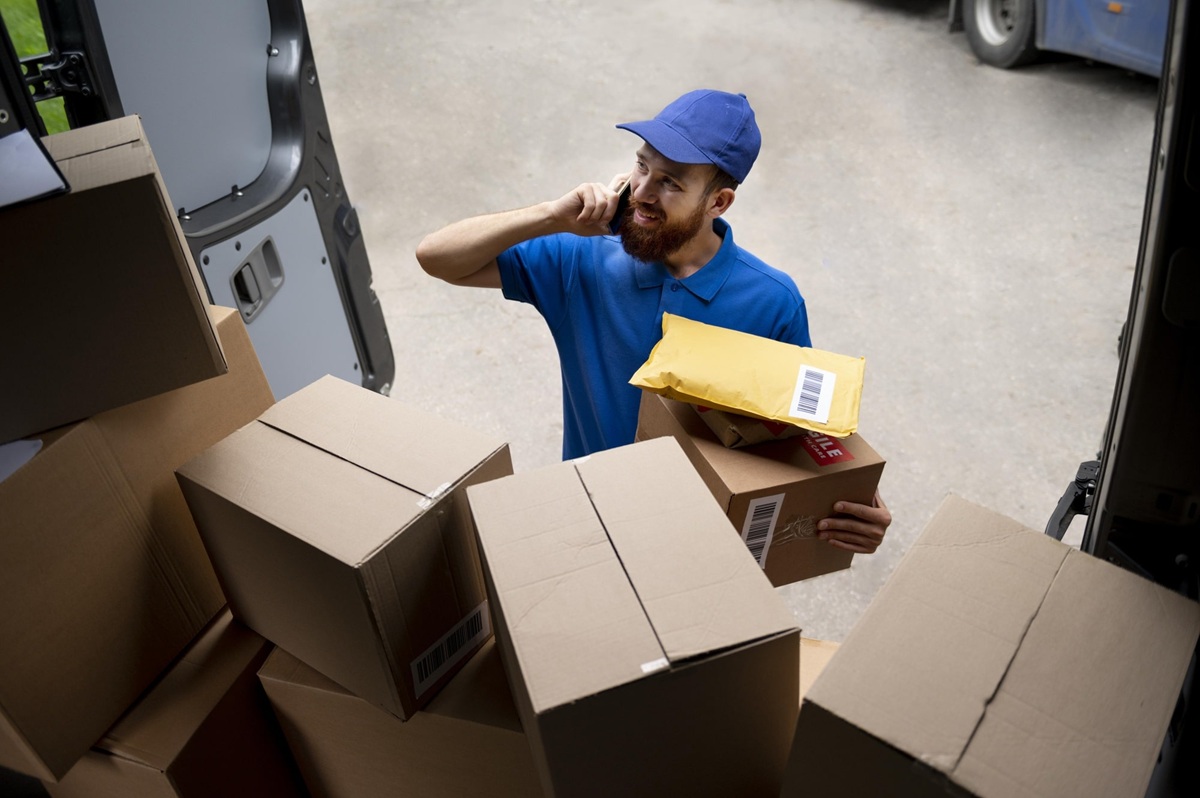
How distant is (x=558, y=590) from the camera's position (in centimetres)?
111

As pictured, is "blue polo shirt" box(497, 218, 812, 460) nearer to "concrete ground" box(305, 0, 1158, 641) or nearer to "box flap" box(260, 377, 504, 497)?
"box flap" box(260, 377, 504, 497)

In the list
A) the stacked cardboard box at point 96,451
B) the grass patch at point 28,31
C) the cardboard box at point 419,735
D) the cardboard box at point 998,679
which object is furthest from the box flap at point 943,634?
the grass patch at point 28,31

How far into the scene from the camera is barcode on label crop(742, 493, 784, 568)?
1.45m

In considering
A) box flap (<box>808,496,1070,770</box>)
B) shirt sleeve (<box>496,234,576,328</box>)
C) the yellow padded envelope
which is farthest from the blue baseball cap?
box flap (<box>808,496,1070,770</box>)

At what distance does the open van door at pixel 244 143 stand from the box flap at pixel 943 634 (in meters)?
1.65

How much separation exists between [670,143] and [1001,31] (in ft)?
17.1

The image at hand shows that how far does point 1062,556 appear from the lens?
1.12m

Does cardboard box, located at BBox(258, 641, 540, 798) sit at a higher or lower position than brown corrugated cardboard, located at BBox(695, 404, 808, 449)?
lower

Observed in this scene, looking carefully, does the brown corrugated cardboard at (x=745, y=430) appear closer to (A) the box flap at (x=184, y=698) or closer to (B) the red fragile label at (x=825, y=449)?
(B) the red fragile label at (x=825, y=449)

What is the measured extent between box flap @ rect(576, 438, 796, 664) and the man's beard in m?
0.75

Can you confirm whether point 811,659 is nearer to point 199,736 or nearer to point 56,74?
point 199,736

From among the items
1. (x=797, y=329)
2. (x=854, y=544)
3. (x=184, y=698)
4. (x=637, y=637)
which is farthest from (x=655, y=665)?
(x=797, y=329)

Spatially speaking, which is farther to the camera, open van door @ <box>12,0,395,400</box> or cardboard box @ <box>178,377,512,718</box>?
open van door @ <box>12,0,395,400</box>

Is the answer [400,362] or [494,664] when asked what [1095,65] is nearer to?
[400,362]
